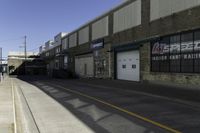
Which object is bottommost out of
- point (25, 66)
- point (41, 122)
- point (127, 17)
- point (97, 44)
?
point (41, 122)

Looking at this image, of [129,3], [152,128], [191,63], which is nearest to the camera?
[152,128]

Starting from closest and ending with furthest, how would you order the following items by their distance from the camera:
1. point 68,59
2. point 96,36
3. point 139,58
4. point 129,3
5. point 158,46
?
point 158,46
point 139,58
point 129,3
point 96,36
point 68,59

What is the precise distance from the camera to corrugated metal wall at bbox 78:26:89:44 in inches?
2136

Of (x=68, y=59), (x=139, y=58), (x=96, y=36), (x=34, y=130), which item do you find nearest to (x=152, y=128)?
(x=34, y=130)

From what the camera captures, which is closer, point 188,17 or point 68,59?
point 188,17

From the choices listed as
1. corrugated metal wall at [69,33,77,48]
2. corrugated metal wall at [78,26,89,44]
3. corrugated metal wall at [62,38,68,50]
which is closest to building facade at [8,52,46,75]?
corrugated metal wall at [62,38,68,50]

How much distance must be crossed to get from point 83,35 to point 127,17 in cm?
2090

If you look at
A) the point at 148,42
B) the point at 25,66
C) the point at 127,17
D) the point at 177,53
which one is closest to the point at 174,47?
the point at 177,53

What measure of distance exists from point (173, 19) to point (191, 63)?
438 cm

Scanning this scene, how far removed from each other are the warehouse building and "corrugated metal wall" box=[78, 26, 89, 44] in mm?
2014

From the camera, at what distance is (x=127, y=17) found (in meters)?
36.6

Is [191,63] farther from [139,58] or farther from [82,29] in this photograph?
[82,29]

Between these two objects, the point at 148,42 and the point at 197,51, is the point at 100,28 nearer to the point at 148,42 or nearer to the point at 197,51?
the point at 148,42

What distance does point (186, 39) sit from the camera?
25156mm
